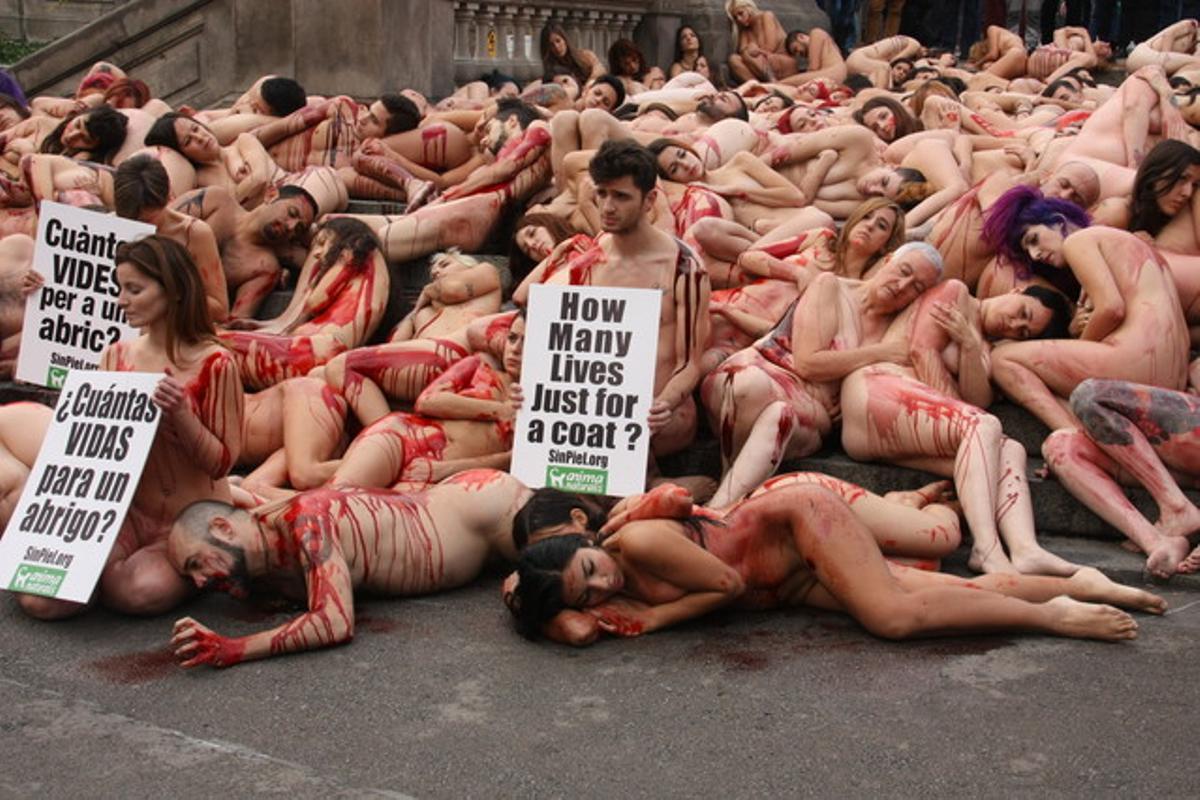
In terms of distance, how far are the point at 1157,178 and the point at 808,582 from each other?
9.87 ft

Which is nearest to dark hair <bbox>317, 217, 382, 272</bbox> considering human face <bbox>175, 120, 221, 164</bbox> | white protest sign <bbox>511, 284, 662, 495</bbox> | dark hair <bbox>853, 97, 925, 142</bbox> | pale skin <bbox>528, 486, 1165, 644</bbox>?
human face <bbox>175, 120, 221, 164</bbox>

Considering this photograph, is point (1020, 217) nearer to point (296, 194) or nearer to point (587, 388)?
point (587, 388)

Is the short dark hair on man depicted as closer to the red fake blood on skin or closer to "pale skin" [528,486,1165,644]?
"pale skin" [528,486,1165,644]

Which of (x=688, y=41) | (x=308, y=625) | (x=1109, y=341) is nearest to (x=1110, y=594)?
(x=1109, y=341)

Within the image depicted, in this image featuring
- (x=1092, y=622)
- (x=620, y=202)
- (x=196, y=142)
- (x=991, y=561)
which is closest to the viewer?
(x=1092, y=622)

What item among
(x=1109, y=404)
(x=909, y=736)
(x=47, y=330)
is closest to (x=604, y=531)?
(x=909, y=736)

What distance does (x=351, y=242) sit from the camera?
884 centimetres

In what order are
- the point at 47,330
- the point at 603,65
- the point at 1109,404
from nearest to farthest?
the point at 1109,404 → the point at 47,330 → the point at 603,65

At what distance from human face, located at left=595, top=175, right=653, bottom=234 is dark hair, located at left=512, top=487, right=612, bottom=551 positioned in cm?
124

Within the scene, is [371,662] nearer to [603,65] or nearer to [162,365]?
[162,365]

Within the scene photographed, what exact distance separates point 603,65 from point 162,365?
34.0ft

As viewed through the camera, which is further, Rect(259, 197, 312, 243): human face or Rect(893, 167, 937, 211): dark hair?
Rect(259, 197, 312, 243): human face

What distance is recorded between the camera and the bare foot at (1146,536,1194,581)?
6191mm

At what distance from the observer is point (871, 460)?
7078 millimetres
